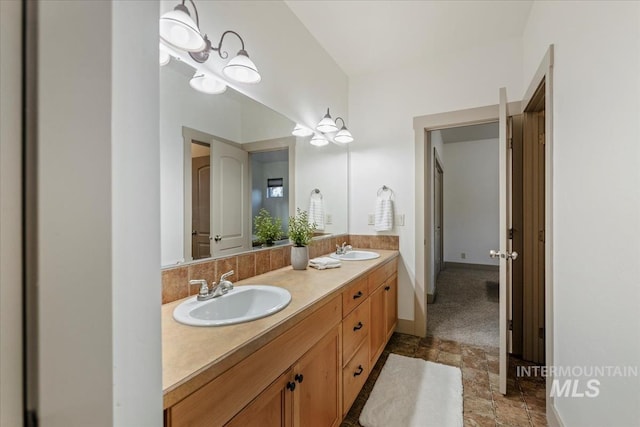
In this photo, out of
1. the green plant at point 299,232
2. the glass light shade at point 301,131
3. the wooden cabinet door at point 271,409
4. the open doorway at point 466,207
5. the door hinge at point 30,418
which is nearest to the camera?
the door hinge at point 30,418

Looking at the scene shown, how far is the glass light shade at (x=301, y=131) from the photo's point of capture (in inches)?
85.8

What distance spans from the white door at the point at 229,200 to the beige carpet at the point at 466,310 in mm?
2154

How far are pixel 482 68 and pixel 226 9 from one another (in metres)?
2.18

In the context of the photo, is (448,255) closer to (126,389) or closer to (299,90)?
(299,90)

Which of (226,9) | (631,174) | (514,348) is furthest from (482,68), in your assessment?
(514,348)

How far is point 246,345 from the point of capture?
0.83 metres

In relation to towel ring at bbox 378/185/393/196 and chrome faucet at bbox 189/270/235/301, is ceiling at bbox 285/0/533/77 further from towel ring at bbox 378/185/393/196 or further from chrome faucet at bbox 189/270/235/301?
chrome faucet at bbox 189/270/235/301

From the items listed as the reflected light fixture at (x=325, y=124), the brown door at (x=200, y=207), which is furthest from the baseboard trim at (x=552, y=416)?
the reflected light fixture at (x=325, y=124)

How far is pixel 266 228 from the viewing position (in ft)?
6.04

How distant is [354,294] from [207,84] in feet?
4.59

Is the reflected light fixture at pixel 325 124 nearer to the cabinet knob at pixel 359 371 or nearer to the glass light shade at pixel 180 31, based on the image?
the glass light shade at pixel 180 31

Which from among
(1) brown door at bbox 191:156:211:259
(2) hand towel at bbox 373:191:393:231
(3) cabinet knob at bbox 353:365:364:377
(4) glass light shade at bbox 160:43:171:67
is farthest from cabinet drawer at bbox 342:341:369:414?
(4) glass light shade at bbox 160:43:171:67

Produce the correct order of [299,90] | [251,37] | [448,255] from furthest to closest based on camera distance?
[448,255] < [299,90] < [251,37]

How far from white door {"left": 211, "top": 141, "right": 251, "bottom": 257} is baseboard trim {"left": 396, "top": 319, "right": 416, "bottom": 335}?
6.03ft
